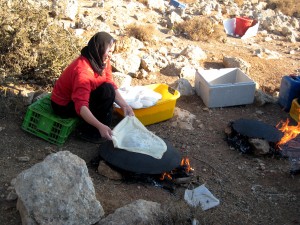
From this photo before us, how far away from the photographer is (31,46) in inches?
233

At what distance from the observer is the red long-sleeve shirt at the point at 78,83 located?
435cm

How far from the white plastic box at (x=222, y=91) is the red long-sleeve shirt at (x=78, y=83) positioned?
1791mm

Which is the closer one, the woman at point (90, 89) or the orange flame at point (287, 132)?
the woman at point (90, 89)

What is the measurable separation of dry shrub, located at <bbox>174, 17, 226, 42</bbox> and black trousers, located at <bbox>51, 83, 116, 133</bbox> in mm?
4754

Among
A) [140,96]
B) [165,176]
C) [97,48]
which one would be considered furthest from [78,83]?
[165,176]

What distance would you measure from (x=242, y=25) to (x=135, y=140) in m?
6.47

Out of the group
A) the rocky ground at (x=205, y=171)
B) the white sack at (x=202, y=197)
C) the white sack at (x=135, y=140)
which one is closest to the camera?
the rocky ground at (x=205, y=171)

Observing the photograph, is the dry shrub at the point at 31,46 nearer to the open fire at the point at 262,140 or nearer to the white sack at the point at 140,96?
the white sack at the point at 140,96

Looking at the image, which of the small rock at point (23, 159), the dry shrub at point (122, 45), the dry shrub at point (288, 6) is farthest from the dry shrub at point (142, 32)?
the dry shrub at point (288, 6)

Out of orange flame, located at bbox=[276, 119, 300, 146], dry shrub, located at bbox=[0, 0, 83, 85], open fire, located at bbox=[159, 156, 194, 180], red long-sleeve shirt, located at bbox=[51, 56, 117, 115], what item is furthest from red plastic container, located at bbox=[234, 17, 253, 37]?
open fire, located at bbox=[159, 156, 194, 180]

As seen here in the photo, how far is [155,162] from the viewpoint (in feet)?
13.6

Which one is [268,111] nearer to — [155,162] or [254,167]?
[254,167]

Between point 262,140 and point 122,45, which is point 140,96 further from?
point 122,45

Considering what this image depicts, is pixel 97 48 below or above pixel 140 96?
above
